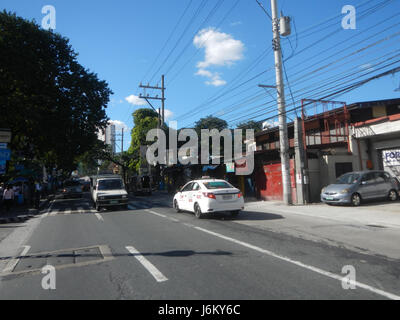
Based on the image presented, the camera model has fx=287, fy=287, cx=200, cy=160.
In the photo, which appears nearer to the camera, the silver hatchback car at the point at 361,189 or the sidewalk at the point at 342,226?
the sidewalk at the point at 342,226

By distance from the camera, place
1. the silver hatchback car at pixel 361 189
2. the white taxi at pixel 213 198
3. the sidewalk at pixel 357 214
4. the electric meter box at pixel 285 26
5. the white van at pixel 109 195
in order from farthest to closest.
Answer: the white van at pixel 109 195, the electric meter box at pixel 285 26, the silver hatchback car at pixel 361 189, the white taxi at pixel 213 198, the sidewalk at pixel 357 214

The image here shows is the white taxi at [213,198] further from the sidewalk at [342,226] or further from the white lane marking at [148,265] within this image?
the white lane marking at [148,265]

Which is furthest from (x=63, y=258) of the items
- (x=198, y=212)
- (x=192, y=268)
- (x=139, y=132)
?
(x=139, y=132)

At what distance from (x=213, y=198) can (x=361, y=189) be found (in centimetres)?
807

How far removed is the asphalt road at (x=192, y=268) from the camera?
4129 millimetres

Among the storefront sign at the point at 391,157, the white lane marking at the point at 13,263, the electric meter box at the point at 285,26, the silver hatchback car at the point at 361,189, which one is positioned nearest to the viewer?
the white lane marking at the point at 13,263

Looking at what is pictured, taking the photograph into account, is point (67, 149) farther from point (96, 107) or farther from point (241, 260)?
point (241, 260)

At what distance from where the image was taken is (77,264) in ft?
18.7

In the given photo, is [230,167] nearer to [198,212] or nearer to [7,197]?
[198,212]

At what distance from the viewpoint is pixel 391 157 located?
1700 centimetres

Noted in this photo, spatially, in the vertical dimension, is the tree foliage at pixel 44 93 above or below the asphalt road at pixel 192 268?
above

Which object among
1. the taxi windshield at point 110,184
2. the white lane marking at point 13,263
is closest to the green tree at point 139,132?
the taxi windshield at point 110,184

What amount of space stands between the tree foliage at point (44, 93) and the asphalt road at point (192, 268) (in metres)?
14.6
